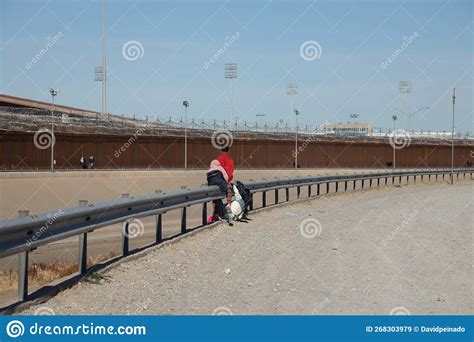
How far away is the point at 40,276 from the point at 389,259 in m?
5.52

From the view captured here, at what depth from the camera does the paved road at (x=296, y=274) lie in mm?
8594

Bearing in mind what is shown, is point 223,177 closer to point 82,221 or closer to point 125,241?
point 125,241

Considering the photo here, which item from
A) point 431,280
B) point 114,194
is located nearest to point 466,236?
point 431,280

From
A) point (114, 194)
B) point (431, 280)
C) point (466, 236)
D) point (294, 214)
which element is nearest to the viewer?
point (431, 280)

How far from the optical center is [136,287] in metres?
9.60

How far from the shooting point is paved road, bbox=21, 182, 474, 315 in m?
8.59

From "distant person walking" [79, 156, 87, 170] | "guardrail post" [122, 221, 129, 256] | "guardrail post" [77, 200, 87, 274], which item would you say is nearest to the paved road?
"guardrail post" [122, 221, 129, 256]

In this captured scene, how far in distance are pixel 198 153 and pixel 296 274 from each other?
6861 centimetres

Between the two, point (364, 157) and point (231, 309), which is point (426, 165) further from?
point (231, 309)

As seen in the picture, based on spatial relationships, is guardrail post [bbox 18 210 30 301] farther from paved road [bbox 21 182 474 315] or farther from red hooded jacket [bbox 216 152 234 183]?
red hooded jacket [bbox 216 152 234 183]

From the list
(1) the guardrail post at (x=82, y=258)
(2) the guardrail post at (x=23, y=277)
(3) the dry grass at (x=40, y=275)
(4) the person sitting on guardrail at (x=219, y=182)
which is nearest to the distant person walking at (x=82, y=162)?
(4) the person sitting on guardrail at (x=219, y=182)

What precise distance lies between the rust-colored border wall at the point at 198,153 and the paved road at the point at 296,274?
164ft

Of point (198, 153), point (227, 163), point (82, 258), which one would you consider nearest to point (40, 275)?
point (82, 258)

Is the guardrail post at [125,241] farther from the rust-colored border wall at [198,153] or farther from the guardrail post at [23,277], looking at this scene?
the rust-colored border wall at [198,153]
